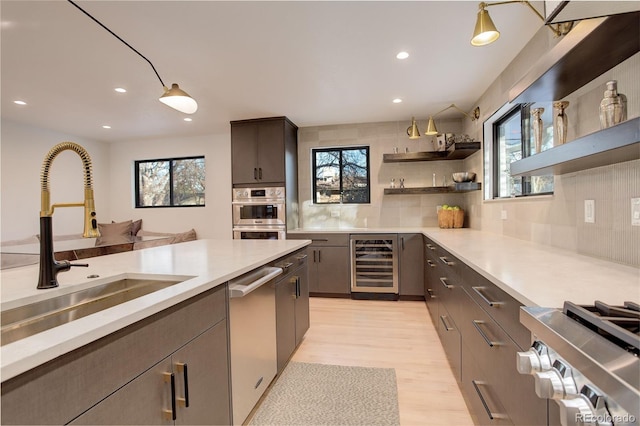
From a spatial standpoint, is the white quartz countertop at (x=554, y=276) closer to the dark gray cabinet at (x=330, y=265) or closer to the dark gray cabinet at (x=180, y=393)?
the dark gray cabinet at (x=180, y=393)

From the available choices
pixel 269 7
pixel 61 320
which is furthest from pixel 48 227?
pixel 269 7

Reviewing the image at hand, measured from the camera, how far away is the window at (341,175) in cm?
450

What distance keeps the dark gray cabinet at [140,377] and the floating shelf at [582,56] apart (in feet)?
5.55

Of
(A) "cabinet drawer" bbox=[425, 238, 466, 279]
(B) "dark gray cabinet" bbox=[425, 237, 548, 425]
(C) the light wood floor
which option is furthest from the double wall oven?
(B) "dark gray cabinet" bbox=[425, 237, 548, 425]

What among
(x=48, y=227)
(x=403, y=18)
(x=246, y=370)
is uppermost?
(x=403, y=18)

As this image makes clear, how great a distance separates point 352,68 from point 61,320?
Answer: 271 cm

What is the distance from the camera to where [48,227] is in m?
1.03

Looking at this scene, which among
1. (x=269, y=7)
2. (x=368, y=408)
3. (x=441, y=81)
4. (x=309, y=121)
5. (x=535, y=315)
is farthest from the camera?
(x=309, y=121)

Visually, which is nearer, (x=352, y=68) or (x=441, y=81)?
(x=352, y=68)

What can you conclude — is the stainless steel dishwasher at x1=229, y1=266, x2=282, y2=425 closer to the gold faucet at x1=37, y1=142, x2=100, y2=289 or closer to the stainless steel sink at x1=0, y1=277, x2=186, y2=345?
the stainless steel sink at x1=0, y1=277, x2=186, y2=345

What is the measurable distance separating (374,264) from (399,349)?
1432 mm

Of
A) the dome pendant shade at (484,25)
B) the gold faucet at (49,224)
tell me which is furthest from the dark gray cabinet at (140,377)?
the dome pendant shade at (484,25)

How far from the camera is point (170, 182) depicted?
538 cm

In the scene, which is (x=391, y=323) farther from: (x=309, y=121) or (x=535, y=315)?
(x=309, y=121)
